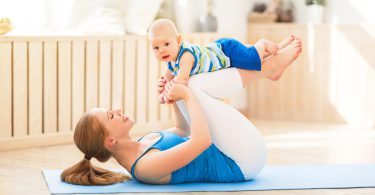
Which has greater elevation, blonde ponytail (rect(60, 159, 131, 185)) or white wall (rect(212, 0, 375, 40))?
white wall (rect(212, 0, 375, 40))

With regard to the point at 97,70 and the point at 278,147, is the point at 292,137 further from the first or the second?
the point at 97,70

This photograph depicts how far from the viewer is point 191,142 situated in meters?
3.00

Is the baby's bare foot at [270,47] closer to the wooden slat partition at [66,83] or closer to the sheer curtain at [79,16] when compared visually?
the wooden slat partition at [66,83]

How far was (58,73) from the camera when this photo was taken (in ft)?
14.8

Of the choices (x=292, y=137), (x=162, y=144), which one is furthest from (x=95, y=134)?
(x=292, y=137)

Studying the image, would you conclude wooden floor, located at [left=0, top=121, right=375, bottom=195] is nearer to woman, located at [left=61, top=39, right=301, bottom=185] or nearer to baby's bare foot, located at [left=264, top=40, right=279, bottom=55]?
woman, located at [left=61, top=39, right=301, bottom=185]

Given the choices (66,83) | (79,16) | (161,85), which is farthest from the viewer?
(79,16)

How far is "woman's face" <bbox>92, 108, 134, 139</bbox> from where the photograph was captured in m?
3.01

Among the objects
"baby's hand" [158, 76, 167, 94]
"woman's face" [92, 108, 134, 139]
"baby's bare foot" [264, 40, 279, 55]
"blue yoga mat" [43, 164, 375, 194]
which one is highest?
"baby's bare foot" [264, 40, 279, 55]

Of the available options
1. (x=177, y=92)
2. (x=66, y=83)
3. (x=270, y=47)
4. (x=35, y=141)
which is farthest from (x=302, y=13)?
(x=177, y=92)

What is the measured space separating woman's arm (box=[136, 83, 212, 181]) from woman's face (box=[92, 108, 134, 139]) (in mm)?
150

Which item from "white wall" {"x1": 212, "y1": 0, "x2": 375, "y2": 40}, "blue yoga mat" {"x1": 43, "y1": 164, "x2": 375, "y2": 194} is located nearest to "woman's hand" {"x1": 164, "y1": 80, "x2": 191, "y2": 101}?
"blue yoga mat" {"x1": 43, "y1": 164, "x2": 375, "y2": 194}

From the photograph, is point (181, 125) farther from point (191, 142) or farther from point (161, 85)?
point (191, 142)

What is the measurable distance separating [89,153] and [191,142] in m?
0.43
